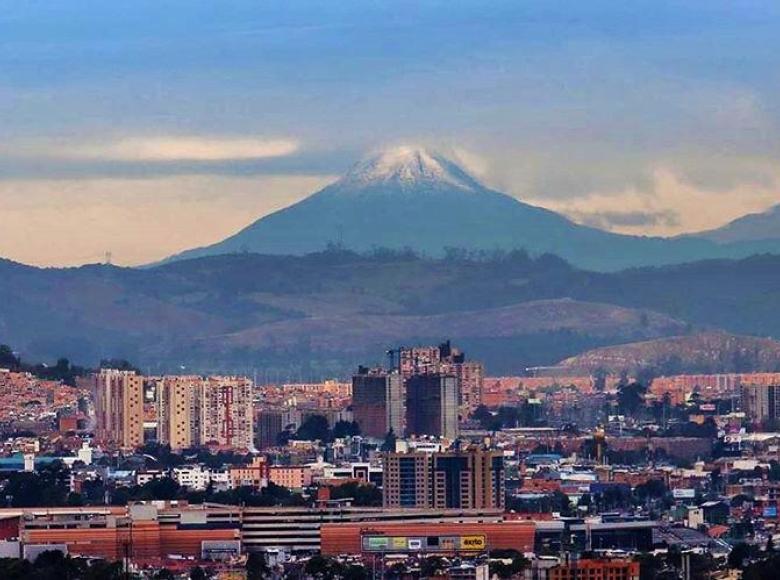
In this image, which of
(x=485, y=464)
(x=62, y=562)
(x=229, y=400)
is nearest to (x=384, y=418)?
(x=229, y=400)

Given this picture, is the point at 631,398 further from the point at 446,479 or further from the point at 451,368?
the point at 446,479

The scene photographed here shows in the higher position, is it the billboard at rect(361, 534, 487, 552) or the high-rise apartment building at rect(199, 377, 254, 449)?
the high-rise apartment building at rect(199, 377, 254, 449)

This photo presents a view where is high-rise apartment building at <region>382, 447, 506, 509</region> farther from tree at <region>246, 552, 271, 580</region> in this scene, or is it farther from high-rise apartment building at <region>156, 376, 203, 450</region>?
high-rise apartment building at <region>156, 376, 203, 450</region>

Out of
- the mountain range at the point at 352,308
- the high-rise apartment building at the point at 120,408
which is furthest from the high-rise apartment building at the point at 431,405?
the mountain range at the point at 352,308

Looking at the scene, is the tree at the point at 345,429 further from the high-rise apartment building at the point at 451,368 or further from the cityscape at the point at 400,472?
the high-rise apartment building at the point at 451,368

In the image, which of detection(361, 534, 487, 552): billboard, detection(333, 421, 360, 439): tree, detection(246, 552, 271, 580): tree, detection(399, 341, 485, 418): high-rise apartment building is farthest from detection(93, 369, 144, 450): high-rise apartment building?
detection(246, 552, 271, 580): tree

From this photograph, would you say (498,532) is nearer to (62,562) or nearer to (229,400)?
(62,562)

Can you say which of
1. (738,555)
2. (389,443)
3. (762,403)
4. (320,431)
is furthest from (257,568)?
(762,403)
